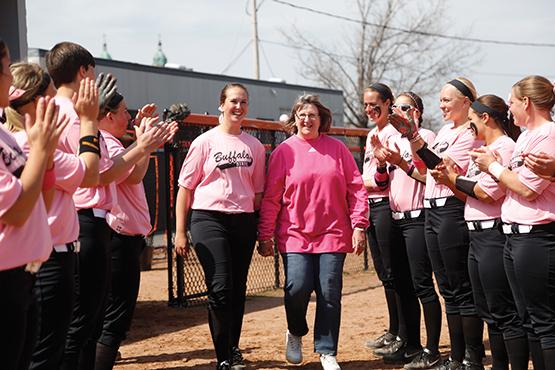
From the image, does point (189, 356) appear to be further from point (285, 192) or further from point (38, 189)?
point (38, 189)

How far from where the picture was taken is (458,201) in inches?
241

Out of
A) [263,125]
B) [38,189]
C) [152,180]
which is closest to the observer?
[38,189]

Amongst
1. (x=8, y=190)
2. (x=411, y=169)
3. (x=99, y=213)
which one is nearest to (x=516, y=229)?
(x=411, y=169)

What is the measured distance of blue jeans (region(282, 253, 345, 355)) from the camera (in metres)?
6.39

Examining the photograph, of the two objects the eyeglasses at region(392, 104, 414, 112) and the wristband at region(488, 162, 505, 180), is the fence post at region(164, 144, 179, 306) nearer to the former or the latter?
the eyeglasses at region(392, 104, 414, 112)

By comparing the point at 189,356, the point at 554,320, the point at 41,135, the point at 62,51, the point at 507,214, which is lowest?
the point at 189,356

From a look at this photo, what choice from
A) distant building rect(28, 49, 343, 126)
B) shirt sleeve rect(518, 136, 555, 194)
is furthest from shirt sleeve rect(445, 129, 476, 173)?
distant building rect(28, 49, 343, 126)

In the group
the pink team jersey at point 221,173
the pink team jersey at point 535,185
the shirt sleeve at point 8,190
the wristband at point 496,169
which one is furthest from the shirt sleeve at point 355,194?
the shirt sleeve at point 8,190

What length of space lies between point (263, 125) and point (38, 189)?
7264 mm

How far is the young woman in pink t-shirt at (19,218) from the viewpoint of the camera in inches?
130

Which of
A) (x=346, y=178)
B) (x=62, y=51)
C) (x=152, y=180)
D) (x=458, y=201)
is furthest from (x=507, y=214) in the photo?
(x=152, y=180)

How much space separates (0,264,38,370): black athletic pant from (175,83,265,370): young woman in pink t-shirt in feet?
9.61

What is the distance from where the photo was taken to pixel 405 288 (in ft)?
23.2

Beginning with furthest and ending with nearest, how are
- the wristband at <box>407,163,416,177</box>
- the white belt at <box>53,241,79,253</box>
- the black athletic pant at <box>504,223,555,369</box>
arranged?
the wristband at <box>407,163,416,177</box>, the black athletic pant at <box>504,223,555,369</box>, the white belt at <box>53,241,79,253</box>
